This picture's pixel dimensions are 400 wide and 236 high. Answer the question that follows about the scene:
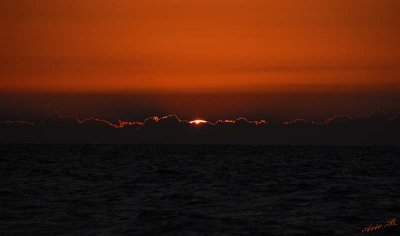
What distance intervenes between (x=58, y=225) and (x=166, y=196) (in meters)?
12.6

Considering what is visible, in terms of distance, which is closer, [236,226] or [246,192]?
[236,226]

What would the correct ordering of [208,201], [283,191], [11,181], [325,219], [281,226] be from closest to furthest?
[281,226], [325,219], [208,201], [283,191], [11,181]

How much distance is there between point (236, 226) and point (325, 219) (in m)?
4.46

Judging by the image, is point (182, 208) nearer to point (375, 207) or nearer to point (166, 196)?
point (166, 196)

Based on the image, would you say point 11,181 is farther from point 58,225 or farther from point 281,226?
point 281,226

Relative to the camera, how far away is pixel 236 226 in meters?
24.9

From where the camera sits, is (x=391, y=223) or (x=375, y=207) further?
(x=375, y=207)

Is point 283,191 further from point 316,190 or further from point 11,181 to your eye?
point 11,181

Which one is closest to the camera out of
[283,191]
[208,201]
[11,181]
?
[208,201]

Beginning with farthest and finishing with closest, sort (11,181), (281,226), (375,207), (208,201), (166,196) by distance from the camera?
(11,181), (166,196), (208,201), (375,207), (281,226)

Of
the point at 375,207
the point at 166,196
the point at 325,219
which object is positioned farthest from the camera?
the point at 166,196

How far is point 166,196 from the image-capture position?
37.2 metres

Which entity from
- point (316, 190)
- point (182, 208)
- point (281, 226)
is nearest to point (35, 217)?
point (182, 208)

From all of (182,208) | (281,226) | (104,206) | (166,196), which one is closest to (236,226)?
(281,226)
